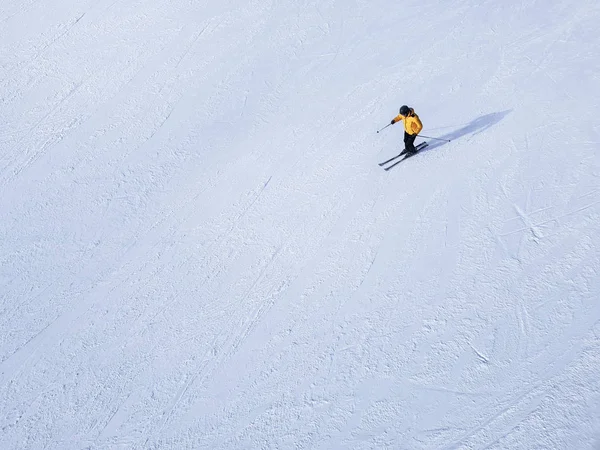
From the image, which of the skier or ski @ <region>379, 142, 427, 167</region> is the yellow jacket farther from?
ski @ <region>379, 142, 427, 167</region>

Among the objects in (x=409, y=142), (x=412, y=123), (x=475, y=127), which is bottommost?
(x=475, y=127)

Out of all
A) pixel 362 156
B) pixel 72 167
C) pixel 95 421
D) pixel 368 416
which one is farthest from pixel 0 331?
pixel 362 156

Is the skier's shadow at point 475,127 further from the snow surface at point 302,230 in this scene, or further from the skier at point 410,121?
the skier at point 410,121

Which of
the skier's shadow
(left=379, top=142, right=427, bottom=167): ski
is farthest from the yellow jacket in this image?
the skier's shadow

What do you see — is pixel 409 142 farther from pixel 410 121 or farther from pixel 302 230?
pixel 302 230

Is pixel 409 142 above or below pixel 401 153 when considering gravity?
above

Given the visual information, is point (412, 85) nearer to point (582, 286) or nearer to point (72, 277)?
point (582, 286)

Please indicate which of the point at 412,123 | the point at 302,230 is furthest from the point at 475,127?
the point at 302,230
